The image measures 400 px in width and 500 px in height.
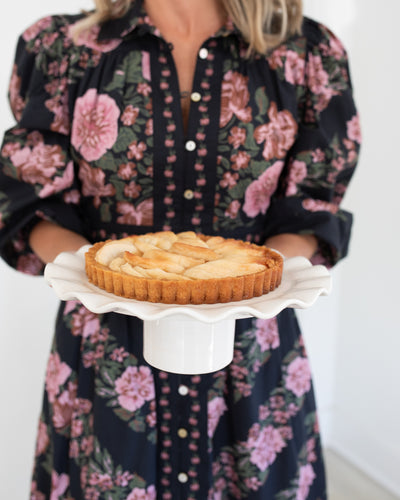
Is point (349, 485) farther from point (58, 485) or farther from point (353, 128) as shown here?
point (353, 128)

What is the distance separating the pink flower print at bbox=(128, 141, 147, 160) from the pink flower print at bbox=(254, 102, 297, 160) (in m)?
0.22

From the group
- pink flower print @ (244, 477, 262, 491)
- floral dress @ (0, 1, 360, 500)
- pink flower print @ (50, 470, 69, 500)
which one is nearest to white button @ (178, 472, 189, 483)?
floral dress @ (0, 1, 360, 500)

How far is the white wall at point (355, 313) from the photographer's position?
1660 mm

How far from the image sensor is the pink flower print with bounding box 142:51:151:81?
3.25 feet

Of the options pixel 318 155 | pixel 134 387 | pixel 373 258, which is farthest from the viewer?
pixel 373 258

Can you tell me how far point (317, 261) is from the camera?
110 centimetres

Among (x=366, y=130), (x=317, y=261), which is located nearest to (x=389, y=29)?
(x=366, y=130)

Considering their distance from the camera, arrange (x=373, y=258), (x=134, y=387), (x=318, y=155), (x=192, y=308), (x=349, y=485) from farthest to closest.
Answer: (x=349, y=485), (x=373, y=258), (x=318, y=155), (x=134, y=387), (x=192, y=308)

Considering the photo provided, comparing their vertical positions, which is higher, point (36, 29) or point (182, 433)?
point (36, 29)

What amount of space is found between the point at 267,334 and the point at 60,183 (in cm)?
51

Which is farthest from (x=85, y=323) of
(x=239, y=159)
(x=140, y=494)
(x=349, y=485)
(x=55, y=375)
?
(x=349, y=485)

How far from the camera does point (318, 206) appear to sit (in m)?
1.06

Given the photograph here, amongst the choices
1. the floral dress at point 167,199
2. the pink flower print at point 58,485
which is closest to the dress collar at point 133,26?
the floral dress at point 167,199

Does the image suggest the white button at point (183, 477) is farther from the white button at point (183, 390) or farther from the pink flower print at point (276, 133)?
the pink flower print at point (276, 133)
